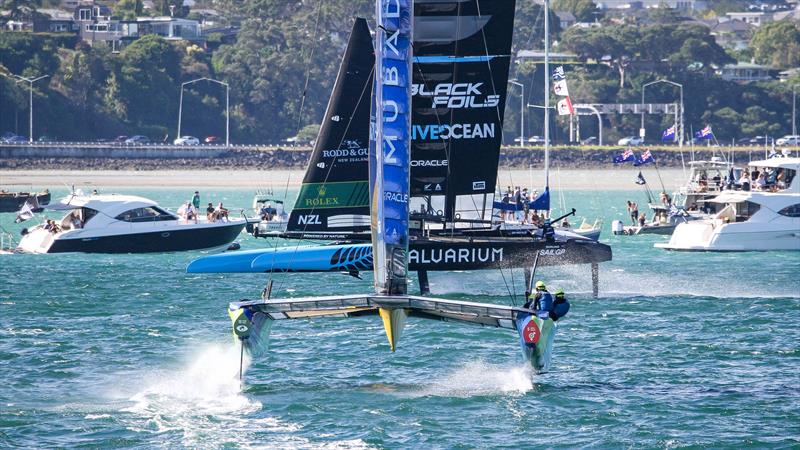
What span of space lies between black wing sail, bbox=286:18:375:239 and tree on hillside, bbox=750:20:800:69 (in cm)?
11897

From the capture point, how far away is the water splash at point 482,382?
19531mm

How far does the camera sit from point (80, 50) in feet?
391

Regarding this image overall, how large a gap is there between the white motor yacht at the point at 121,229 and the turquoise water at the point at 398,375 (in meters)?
6.88

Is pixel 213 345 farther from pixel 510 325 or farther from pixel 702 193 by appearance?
pixel 702 193

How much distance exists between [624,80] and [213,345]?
10848 centimetres

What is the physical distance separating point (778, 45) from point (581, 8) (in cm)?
3760

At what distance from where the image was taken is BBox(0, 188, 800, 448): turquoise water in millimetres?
17344

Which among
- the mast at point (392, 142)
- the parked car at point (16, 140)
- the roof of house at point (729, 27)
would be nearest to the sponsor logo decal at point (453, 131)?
the mast at point (392, 142)

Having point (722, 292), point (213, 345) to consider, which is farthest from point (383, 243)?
point (722, 292)

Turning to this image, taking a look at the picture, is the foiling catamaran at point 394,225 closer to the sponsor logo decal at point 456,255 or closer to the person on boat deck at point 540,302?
the person on boat deck at point 540,302

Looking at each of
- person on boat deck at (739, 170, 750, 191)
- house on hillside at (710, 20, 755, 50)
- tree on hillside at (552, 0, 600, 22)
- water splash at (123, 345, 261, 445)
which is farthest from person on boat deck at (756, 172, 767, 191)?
tree on hillside at (552, 0, 600, 22)

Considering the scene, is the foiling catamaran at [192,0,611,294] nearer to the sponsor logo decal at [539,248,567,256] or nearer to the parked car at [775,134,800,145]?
the sponsor logo decal at [539,248,567,256]

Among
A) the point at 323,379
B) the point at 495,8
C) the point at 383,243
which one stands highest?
Result: the point at 495,8

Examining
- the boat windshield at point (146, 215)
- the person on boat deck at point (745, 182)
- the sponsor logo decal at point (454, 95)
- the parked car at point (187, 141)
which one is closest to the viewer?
the sponsor logo decal at point (454, 95)
